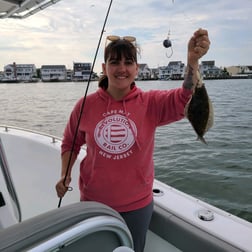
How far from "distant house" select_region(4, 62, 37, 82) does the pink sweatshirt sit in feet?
223

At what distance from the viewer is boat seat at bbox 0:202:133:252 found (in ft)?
2.44

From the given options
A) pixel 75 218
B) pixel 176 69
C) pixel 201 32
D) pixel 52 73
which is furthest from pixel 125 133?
pixel 52 73

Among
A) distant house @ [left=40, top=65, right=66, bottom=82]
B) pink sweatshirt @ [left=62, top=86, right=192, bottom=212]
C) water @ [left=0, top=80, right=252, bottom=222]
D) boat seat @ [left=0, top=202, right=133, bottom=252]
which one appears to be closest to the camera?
boat seat @ [left=0, top=202, right=133, bottom=252]

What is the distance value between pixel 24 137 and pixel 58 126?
279 inches

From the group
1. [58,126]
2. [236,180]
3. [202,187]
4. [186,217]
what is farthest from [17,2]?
[58,126]

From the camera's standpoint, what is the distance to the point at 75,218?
848 millimetres

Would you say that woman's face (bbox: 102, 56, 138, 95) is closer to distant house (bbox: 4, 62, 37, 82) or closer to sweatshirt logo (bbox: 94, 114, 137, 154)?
sweatshirt logo (bbox: 94, 114, 137, 154)

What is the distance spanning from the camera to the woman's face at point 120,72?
1565mm

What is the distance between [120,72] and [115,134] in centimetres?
33

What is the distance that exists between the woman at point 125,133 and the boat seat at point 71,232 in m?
0.59

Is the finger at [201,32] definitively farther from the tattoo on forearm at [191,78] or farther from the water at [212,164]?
the water at [212,164]

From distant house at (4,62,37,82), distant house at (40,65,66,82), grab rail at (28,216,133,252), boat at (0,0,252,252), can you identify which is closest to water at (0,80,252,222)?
boat at (0,0,252,252)

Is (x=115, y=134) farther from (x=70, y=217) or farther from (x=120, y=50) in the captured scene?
(x=70, y=217)

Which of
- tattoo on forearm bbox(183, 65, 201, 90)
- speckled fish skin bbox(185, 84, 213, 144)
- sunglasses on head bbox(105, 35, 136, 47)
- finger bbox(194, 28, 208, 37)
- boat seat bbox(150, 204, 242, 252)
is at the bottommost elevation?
boat seat bbox(150, 204, 242, 252)
